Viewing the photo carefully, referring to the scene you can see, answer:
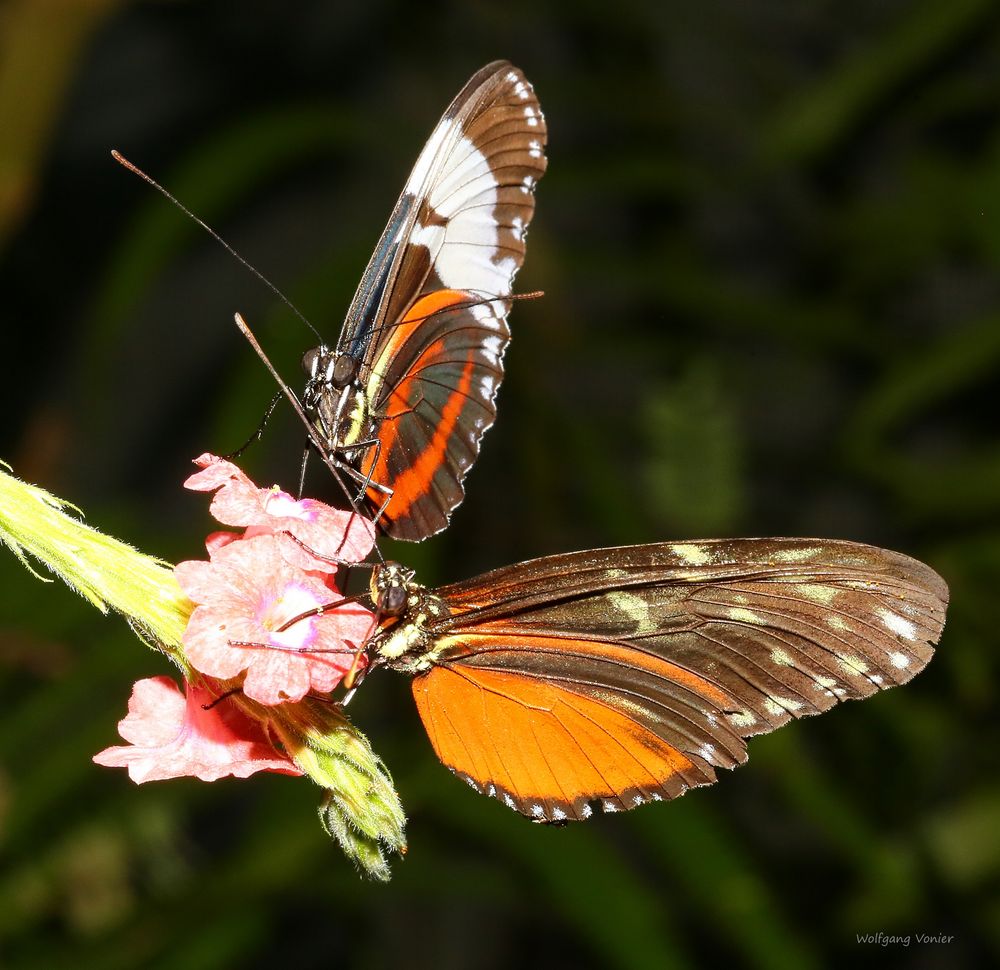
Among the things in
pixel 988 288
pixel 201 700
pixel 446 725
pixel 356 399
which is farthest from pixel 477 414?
pixel 988 288

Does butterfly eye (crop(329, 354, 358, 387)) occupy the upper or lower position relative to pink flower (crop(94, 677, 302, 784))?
upper

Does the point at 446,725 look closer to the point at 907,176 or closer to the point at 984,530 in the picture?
the point at 984,530

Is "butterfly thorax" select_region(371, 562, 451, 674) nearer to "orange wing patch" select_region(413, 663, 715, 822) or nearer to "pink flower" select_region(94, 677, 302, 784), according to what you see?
"orange wing patch" select_region(413, 663, 715, 822)

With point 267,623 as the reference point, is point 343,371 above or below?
above

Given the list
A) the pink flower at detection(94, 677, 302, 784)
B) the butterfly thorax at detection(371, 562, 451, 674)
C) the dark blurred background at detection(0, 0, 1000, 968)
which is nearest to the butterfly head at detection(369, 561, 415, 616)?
the butterfly thorax at detection(371, 562, 451, 674)

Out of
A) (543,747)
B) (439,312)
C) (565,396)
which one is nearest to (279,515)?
(543,747)

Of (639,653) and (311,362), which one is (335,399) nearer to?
(311,362)

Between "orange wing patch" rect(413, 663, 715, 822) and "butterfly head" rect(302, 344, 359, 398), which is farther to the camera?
A: "butterfly head" rect(302, 344, 359, 398)
